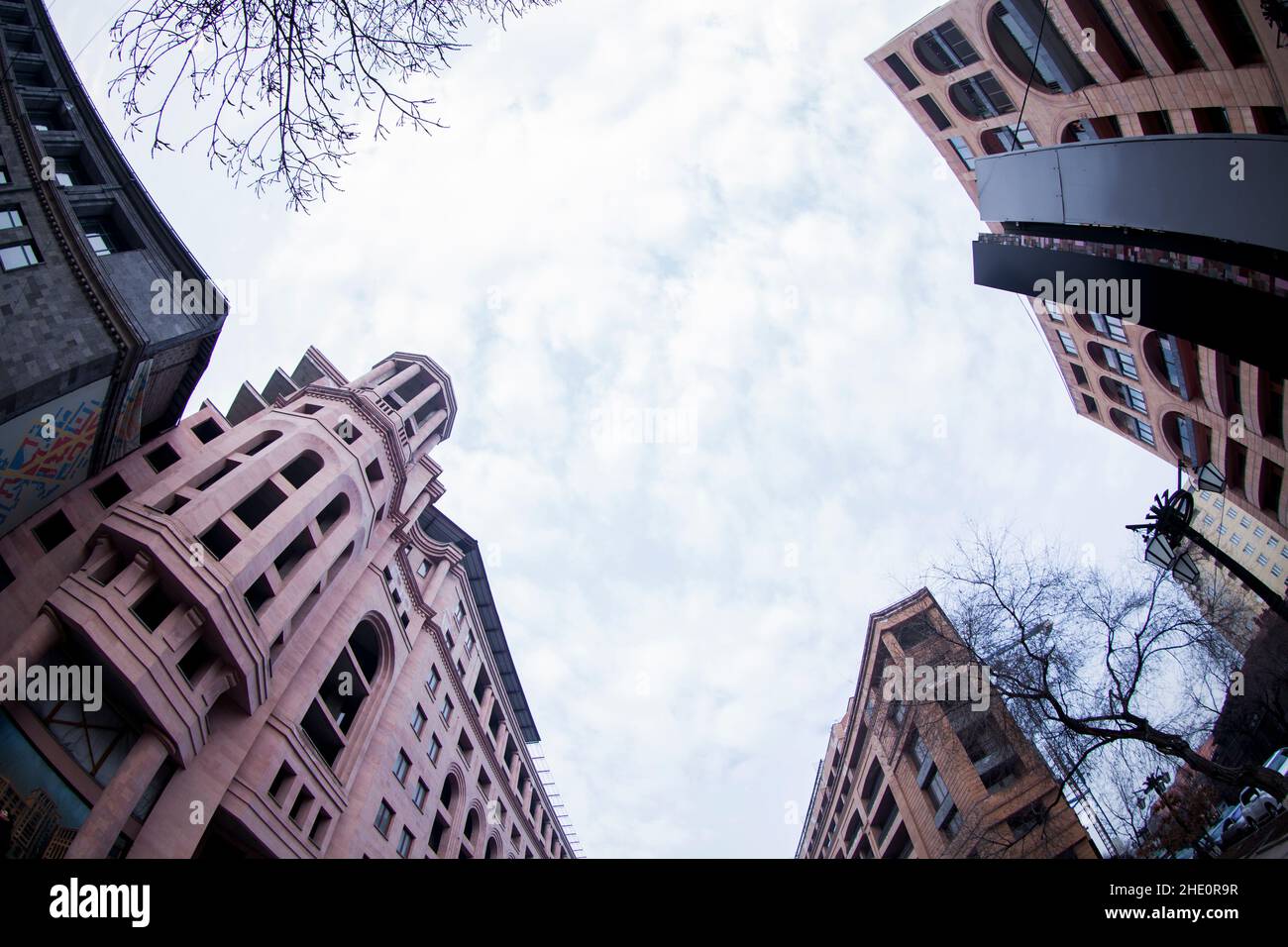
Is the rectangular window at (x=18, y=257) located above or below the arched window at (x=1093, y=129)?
above

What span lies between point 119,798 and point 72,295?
47.2 ft

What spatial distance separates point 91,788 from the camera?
1730 centimetres

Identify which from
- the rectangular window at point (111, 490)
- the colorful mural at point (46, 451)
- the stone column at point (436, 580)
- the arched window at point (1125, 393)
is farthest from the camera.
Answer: the stone column at point (436, 580)

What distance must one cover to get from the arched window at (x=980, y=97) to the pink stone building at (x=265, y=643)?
32.1 meters

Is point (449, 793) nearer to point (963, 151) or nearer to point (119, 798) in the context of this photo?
point (119, 798)

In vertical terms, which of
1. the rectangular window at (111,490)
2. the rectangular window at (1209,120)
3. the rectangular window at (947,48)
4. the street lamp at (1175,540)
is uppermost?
the rectangular window at (947,48)

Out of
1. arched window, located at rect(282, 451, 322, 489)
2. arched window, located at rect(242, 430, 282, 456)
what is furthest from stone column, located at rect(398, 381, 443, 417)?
arched window, located at rect(242, 430, 282, 456)

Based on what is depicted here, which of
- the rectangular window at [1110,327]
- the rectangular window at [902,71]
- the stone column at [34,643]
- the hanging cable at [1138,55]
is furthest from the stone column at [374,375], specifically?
the rectangular window at [1110,327]

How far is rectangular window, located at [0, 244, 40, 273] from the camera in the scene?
1714cm

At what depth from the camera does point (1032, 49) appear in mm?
21703

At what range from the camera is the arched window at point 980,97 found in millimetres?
25344

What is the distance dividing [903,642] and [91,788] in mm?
37416

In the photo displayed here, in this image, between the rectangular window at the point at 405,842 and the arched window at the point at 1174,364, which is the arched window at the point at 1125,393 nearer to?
the arched window at the point at 1174,364
